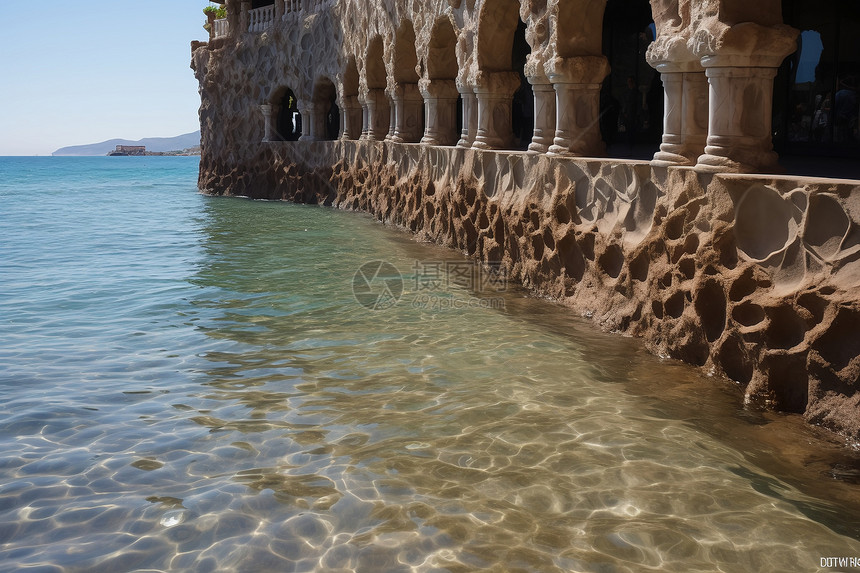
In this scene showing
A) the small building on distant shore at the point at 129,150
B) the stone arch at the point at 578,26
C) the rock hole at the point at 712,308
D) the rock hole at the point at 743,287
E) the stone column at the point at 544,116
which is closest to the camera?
the rock hole at the point at 743,287

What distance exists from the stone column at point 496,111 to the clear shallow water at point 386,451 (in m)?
3.71

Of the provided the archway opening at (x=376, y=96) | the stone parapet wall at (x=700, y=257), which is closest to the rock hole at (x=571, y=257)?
the stone parapet wall at (x=700, y=257)

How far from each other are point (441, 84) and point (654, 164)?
26.3 feet

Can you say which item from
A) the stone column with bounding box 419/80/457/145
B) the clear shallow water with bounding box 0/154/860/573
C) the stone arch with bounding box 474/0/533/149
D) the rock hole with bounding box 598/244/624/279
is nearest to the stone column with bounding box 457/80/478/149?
the stone arch with bounding box 474/0/533/149

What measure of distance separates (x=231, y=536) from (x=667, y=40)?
530cm

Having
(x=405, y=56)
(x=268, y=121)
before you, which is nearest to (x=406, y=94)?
(x=405, y=56)

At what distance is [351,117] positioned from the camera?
20.9 meters

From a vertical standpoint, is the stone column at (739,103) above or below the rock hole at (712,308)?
above

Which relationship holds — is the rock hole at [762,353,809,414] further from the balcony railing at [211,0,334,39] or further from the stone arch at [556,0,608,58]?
the balcony railing at [211,0,334,39]

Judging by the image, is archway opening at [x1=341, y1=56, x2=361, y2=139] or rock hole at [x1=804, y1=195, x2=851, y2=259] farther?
archway opening at [x1=341, y1=56, x2=361, y2=139]

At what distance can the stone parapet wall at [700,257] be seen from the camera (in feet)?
16.7

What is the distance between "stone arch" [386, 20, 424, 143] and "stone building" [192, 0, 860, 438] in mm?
39

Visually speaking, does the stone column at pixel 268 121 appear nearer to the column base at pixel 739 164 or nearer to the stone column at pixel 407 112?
the stone column at pixel 407 112

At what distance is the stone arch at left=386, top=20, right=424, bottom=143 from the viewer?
53.9 ft
